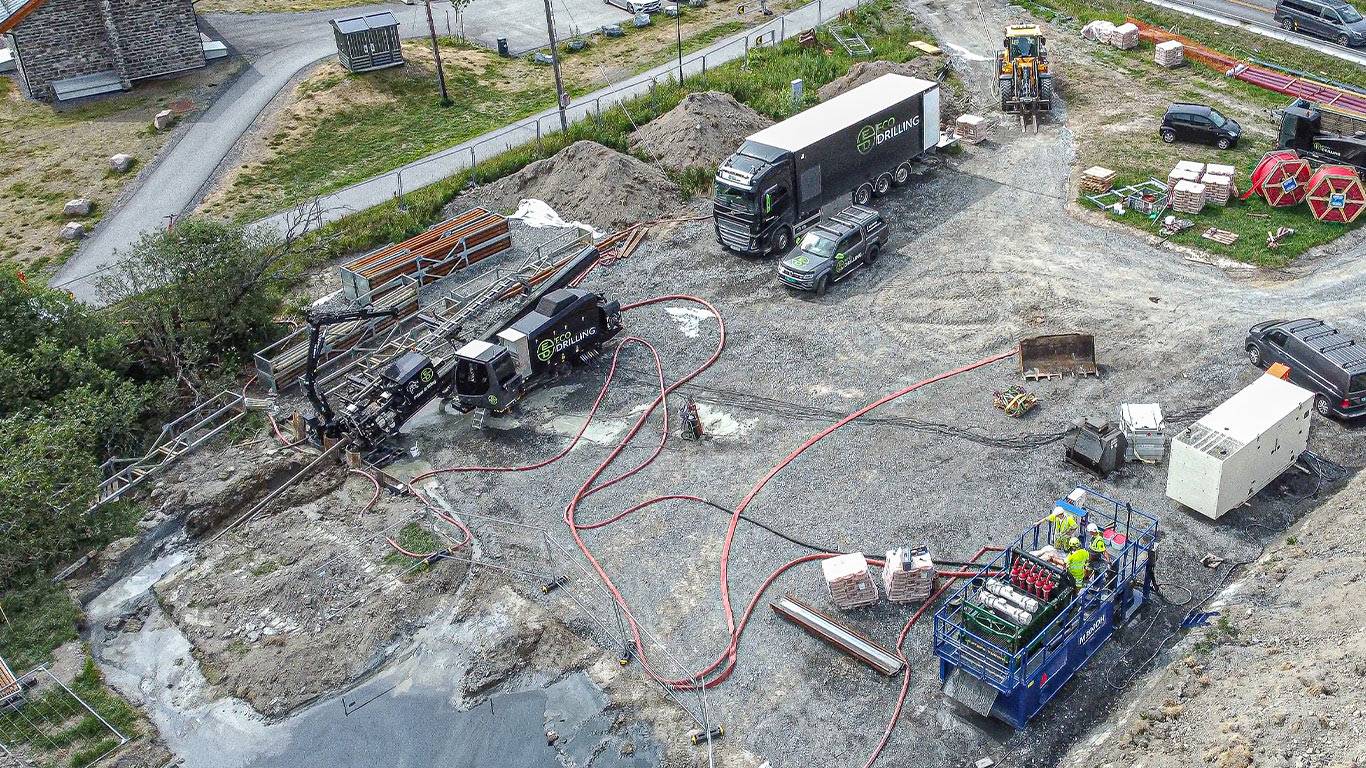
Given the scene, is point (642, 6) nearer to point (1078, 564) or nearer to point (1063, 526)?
point (1063, 526)

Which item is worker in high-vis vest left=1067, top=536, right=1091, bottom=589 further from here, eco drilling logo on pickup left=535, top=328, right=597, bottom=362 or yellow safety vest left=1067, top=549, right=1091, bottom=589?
eco drilling logo on pickup left=535, top=328, right=597, bottom=362

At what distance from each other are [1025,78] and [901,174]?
8256 mm

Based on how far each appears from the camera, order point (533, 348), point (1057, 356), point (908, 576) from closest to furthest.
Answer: point (908, 576) < point (1057, 356) < point (533, 348)

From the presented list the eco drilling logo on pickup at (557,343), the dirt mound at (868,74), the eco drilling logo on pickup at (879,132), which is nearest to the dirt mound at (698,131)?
the dirt mound at (868,74)

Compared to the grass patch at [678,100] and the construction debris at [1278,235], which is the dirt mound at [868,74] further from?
the construction debris at [1278,235]

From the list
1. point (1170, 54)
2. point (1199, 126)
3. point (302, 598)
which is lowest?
point (302, 598)

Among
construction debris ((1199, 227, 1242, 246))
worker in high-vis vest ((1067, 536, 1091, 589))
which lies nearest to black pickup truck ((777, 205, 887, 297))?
construction debris ((1199, 227, 1242, 246))

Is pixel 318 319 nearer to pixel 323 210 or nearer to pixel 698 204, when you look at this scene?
pixel 323 210

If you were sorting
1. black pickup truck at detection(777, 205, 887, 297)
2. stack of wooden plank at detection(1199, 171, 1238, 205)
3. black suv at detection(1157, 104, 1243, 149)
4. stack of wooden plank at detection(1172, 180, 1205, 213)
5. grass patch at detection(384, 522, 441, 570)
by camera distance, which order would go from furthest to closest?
black suv at detection(1157, 104, 1243, 149)
stack of wooden plank at detection(1199, 171, 1238, 205)
stack of wooden plank at detection(1172, 180, 1205, 213)
black pickup truck at detection(777, 205, 887, 297)
grass patch at detection(384, 522, 441, 570)

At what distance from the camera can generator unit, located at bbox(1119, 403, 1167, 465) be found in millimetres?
24734

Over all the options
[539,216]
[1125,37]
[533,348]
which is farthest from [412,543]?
[1125,37]

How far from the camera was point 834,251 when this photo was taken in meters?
32.6

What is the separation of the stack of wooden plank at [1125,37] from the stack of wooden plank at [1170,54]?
2.08m

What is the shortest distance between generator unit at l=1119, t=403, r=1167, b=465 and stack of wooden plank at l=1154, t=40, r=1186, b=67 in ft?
87.4
